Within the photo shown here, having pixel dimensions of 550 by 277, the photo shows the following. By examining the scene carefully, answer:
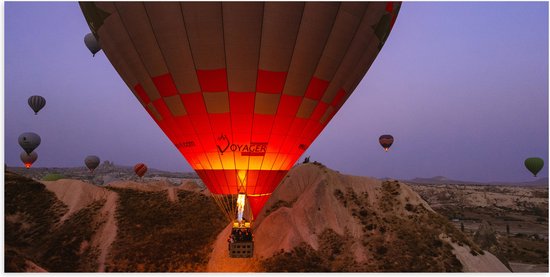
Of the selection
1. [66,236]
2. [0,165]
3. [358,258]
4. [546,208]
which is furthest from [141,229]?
[546,208]

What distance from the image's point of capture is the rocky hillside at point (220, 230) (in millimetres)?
24422

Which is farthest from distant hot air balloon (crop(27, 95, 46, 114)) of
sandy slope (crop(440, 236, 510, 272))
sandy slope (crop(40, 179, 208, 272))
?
sandy slope (crop(440, 236, 510, 272))

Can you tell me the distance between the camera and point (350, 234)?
92.6 ft

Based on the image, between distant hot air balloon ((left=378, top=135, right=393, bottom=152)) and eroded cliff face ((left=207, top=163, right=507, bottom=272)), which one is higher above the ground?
distant hot air balloon ((left=378, top=135, right=393, bottom=152))

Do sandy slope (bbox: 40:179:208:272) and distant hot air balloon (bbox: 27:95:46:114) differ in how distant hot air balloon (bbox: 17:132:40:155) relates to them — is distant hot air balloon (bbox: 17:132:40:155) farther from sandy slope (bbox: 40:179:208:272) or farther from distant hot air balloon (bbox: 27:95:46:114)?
distant hot air balloon (bbox: 27:95:46:114)

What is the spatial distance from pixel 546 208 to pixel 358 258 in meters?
59.5

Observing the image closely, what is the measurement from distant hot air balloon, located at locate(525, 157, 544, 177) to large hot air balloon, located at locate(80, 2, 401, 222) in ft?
115

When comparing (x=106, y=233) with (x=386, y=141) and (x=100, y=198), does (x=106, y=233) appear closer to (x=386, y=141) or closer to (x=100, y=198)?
(x=100, y=198)

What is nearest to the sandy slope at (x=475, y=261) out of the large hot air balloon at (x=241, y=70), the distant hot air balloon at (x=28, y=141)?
the large hot air balloon at (x=241, y=70)

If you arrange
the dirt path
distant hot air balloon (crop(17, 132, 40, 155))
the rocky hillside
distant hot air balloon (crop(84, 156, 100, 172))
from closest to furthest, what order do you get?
1. the rocky hillside
2. the dirt path
3. distant hot air balloon (crop(17, 132, 40, 155))
4. distant hot air balloon (crop(84, 156, 100, 172))

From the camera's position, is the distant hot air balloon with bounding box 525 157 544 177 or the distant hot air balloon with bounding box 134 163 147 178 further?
the distant hot air balloon with bounding box 134 163 147 178

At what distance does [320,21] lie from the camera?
10648mm

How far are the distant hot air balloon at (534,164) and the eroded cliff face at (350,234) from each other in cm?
1517

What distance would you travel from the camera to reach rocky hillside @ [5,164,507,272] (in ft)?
80.1
